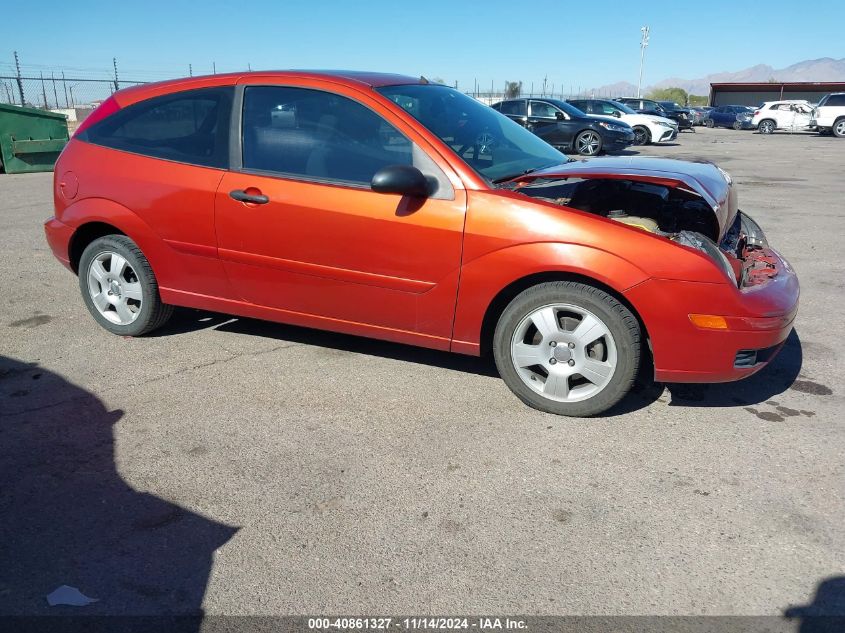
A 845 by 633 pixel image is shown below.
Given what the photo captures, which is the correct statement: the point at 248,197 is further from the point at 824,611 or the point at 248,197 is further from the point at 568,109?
the point at 568,109

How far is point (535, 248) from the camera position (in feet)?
11.2

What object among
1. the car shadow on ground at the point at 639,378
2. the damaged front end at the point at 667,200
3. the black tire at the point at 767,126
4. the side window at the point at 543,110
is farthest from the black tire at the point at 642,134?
the damaged front end at the point at 667,200

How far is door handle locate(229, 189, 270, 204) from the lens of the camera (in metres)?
3.88

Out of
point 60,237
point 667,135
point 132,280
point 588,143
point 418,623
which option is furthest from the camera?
point 667,135

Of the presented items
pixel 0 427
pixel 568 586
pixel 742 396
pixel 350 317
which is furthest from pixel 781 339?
pixel 0 427

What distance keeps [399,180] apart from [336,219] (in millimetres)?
473

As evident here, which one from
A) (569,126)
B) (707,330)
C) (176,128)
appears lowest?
(569,126)

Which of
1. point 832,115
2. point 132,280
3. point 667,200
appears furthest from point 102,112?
point 832,115

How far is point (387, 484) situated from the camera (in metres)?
3.00

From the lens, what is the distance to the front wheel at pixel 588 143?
17.5m

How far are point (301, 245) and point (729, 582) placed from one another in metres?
2.62

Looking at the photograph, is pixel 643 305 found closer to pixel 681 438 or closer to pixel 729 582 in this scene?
pixel 681 438

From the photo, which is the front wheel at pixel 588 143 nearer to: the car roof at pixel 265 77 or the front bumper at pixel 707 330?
the car roof at pixel 265 77

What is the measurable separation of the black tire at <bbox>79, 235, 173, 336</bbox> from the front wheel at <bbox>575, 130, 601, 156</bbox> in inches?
580
